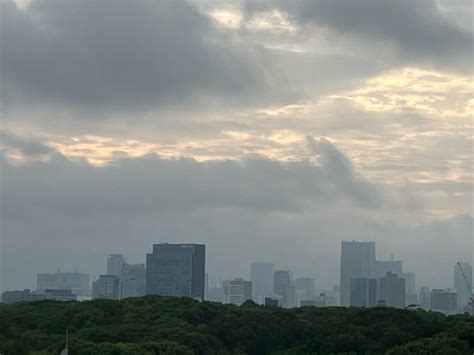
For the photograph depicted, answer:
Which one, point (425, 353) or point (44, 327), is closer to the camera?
point (425, 353)

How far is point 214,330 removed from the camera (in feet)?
287

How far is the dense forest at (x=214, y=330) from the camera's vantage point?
74.9 m

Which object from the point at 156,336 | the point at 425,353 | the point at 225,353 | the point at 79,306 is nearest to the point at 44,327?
the point at 79,306

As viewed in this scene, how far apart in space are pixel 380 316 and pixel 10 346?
110ft

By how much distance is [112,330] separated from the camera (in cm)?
8425

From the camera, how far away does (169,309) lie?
307ft

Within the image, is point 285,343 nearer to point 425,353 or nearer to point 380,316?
point 380,316

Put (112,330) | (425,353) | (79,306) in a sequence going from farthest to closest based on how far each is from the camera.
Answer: (79,306) < (112,330) < (425,353)

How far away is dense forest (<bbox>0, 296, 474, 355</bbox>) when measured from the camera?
246ft

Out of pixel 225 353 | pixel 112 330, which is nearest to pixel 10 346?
pixel 112 330

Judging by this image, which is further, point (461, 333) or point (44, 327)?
point (44, 327)

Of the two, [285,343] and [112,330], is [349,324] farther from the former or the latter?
[112,330]

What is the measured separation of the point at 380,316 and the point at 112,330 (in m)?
24.1

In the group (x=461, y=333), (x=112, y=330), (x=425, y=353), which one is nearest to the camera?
(x=425, y=353)
